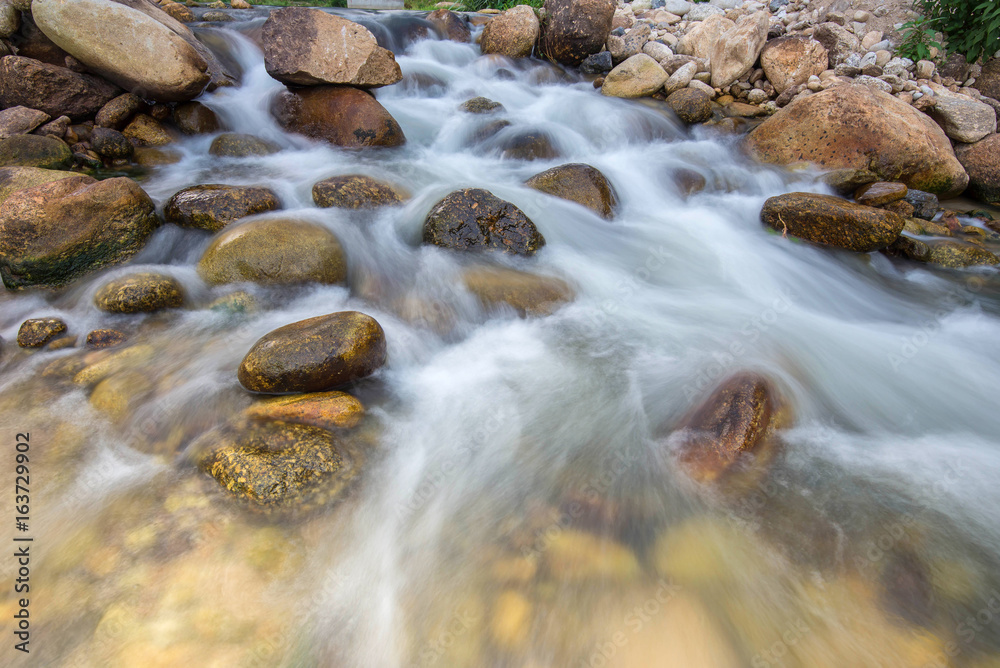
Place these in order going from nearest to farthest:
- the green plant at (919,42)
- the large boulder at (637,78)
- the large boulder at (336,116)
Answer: the large boulder at (336,116) < the green plant at (919,42) < the large boulder at (637,78)

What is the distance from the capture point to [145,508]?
2.52 metres

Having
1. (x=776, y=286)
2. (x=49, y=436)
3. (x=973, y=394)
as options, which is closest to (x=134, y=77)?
(x=49, y=436)

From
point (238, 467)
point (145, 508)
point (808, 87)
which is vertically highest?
point (808, 87)

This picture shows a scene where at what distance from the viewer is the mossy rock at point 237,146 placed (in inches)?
260

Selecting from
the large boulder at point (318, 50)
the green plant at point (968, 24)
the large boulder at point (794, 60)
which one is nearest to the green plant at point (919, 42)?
the green plant at point (968, 24)

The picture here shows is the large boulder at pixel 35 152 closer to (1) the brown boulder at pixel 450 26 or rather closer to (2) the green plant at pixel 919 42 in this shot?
(1) the brown boulder at pixel 450 26

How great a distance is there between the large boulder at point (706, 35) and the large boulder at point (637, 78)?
3.00 feet

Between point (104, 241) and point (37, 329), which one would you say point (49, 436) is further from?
point (104, 241)

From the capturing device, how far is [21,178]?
4832 mm

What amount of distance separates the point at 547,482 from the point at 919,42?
10.8 m

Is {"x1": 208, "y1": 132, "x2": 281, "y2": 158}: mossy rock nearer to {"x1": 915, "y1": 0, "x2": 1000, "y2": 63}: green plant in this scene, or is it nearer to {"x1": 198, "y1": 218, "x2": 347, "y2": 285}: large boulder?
{"x1": 198, "y1": 218, "x2": 347, "y2": 285}: large boulder

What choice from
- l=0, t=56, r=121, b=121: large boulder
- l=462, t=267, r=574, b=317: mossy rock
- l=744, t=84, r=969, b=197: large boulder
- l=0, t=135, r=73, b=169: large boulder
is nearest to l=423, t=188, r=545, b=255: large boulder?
l=462, t=267, r=574, b=317: mossy rock

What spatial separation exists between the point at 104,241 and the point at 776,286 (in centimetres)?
648

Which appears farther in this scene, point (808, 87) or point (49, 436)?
point (808, 87)
